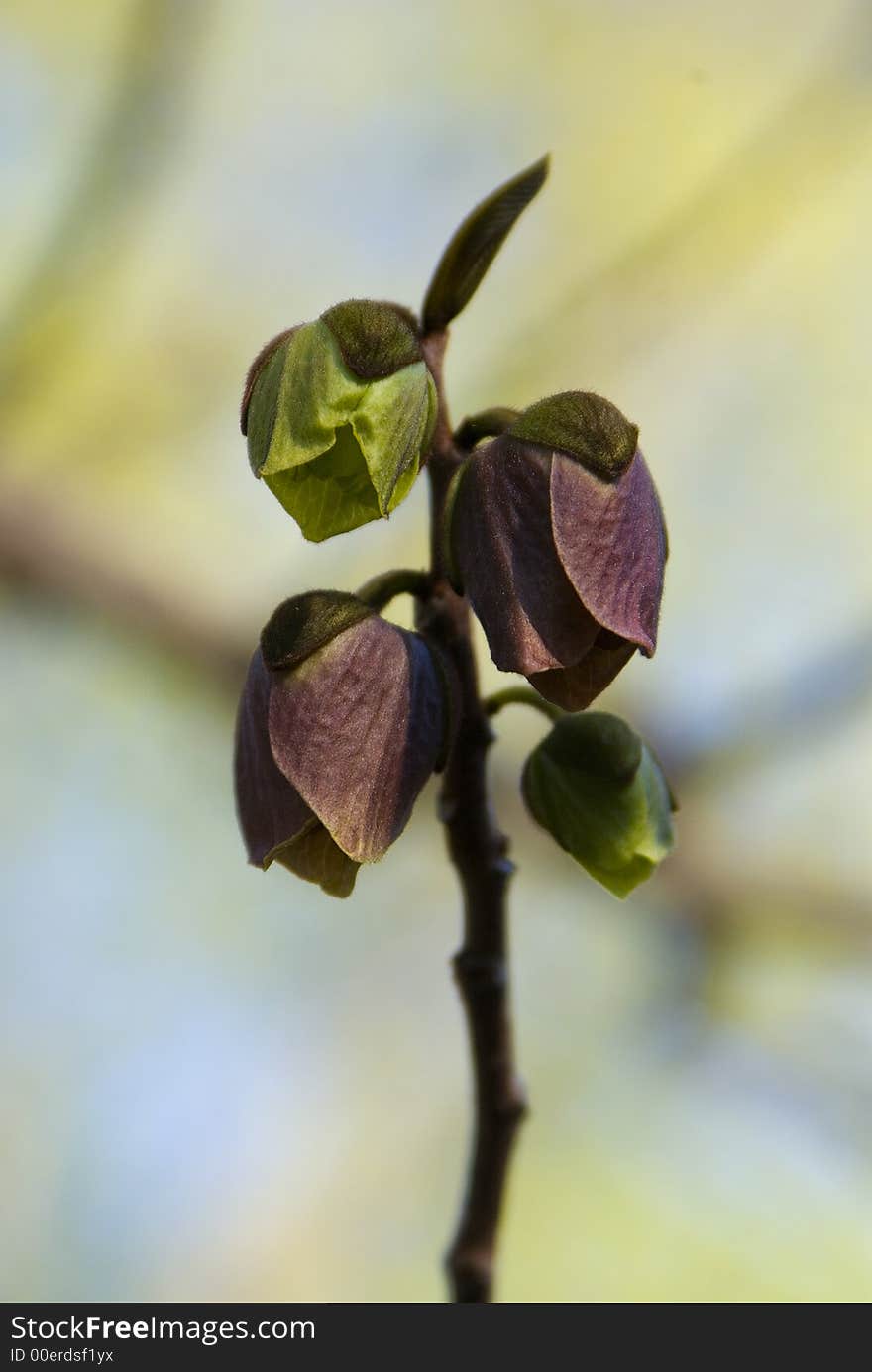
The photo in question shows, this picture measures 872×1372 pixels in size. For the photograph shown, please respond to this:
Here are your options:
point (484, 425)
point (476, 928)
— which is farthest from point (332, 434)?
point (476, 928)

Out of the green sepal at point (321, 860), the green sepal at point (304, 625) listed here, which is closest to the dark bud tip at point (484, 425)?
the green sepal at point (304, 625)

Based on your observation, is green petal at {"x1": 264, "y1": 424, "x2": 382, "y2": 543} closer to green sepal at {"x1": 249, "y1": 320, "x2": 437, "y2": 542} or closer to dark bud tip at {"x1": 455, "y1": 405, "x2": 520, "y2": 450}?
green sepal at {"x1": 249, "y1": 320, "x2": 437, "y2": 542}

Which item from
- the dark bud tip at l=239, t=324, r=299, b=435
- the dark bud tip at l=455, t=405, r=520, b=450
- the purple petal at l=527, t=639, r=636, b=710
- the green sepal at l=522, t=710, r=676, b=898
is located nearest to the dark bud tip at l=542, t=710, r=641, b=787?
the green sepal at l=522, t=710, r=676, b=898

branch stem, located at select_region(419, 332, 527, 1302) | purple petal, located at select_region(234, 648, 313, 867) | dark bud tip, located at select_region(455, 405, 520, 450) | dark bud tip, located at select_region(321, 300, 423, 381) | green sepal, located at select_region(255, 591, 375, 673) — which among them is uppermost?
dark bud tip, located at select_region(321, 300, 423, 381)

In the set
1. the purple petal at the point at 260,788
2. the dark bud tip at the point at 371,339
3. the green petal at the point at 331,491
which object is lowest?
the purple petal at the point at 260,788

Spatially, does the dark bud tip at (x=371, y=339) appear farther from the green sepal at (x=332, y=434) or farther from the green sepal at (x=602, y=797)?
the green sepal at (x=602, y=797)

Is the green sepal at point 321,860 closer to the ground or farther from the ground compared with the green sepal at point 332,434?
closer to the ground
